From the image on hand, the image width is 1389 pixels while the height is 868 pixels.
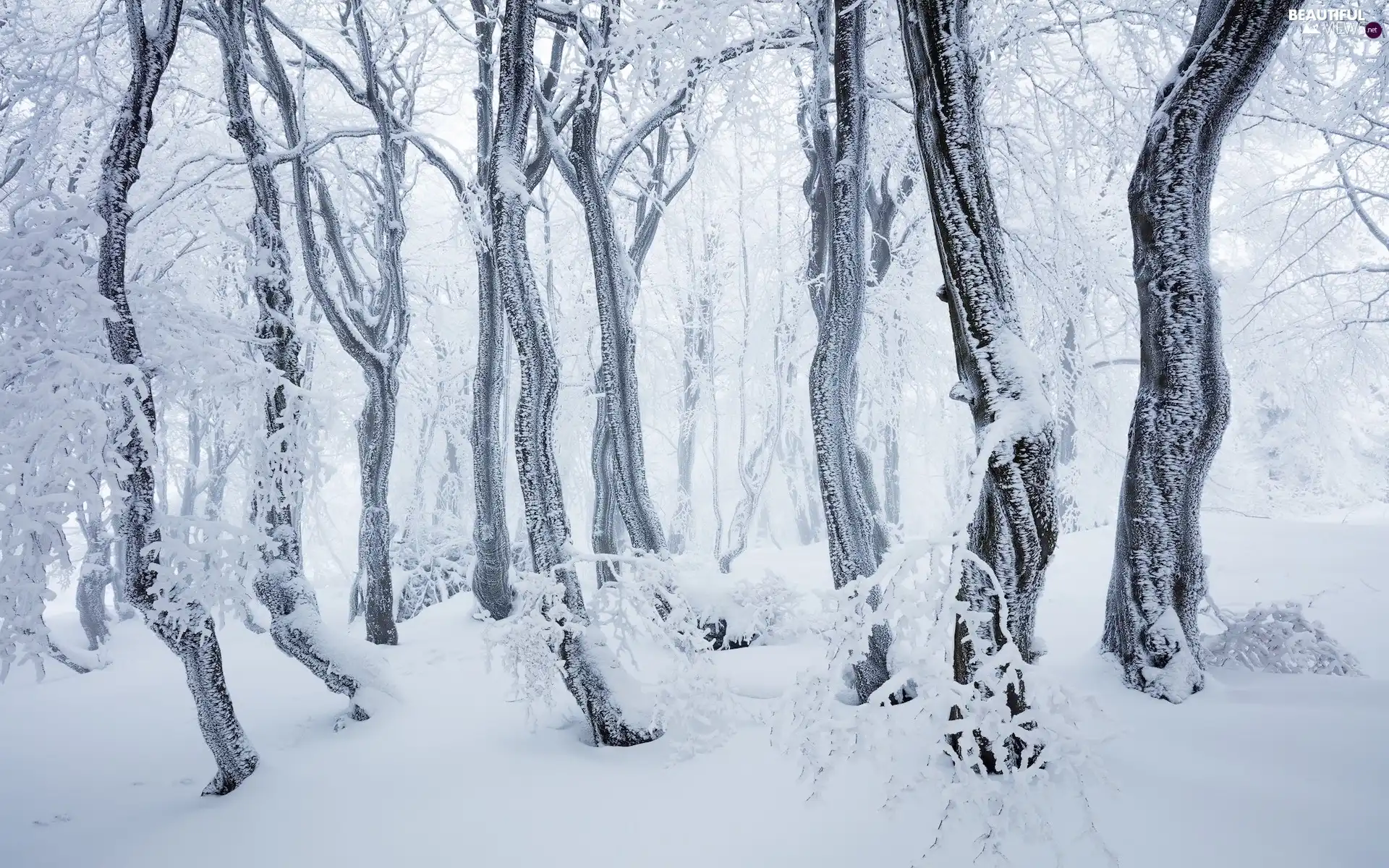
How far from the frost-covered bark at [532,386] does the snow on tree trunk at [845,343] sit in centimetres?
184

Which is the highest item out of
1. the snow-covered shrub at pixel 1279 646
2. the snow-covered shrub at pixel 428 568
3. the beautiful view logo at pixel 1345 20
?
the beautiful view logo at pixel 1345 20

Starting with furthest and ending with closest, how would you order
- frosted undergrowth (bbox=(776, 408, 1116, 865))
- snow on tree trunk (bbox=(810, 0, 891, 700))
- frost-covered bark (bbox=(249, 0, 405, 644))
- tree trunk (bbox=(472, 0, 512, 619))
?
1. tree trunk (bbox=(472, 0, 512, 619))
2. frost-covered bark (bbox=(249, 0, 405, 644))
3. snow on tree trunk (bbox=(810, 0, 891, 700))
4. frosted undergrowth (bbox=(776, 408, 1116, 865))

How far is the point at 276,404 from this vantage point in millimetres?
4980

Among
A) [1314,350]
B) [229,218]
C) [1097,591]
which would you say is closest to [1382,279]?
[1314,350]

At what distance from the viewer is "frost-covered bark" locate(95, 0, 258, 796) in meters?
3.99

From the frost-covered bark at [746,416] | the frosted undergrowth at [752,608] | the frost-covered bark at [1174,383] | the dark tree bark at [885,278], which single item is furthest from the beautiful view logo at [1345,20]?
the frost-covered bark at [746,416]

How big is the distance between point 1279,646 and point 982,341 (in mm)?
3248

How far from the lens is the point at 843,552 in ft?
16.0

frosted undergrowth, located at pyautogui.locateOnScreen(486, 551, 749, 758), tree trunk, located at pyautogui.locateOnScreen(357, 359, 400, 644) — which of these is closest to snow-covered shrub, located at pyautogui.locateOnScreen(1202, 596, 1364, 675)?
frosted undergrowth, located at pyautogui.locateOnScreen(486, 551, 749, 758)

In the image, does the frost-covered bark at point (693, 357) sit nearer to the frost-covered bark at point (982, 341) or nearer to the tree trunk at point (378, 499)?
the tree trunk at point (378, 499)

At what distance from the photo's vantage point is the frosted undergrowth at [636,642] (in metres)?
4.12

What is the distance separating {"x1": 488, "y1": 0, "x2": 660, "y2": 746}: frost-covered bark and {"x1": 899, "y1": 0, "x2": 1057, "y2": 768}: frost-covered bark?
2345mm

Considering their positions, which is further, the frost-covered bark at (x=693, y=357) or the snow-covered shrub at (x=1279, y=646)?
the frost-covered bark at (x=693, y=357)

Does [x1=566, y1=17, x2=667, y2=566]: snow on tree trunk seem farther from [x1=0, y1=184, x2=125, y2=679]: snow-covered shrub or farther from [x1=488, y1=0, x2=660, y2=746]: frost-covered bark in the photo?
[x1=0, y1=184, x2=125, y2=679]: snow-covered shrub
